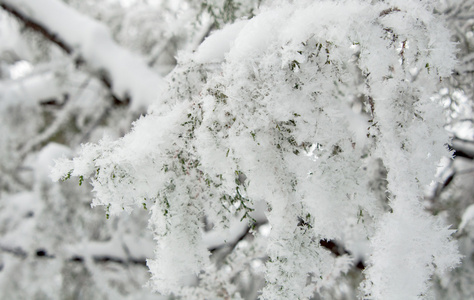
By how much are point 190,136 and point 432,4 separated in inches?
33.8

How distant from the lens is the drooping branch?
3.36 meters

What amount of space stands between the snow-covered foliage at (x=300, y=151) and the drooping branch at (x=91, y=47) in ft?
7.74

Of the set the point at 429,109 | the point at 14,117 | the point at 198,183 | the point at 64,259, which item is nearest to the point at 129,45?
the point at 14,117

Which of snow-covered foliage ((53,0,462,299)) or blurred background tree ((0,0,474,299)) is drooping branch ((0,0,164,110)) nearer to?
blurred background tree ((0,0,474,299))

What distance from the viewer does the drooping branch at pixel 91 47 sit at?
3.36 meters

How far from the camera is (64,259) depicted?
12.1 feet

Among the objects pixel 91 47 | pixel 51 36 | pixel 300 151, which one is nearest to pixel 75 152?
pixel 91 47

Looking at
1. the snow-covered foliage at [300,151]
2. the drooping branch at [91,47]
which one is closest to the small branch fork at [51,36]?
the drooping branch at [91,47]

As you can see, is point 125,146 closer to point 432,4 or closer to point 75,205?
point 432,4

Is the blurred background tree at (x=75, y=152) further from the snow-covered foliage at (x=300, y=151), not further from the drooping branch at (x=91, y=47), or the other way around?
the snow-covered foliage at (x=300, y=151)

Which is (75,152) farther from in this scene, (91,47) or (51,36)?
Result: (51,36)

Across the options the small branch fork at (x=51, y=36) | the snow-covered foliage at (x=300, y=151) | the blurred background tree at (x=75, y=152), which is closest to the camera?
the snow-covered foliage at (x=300, y=151)

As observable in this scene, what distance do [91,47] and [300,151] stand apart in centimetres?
312

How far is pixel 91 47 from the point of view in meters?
3.52
